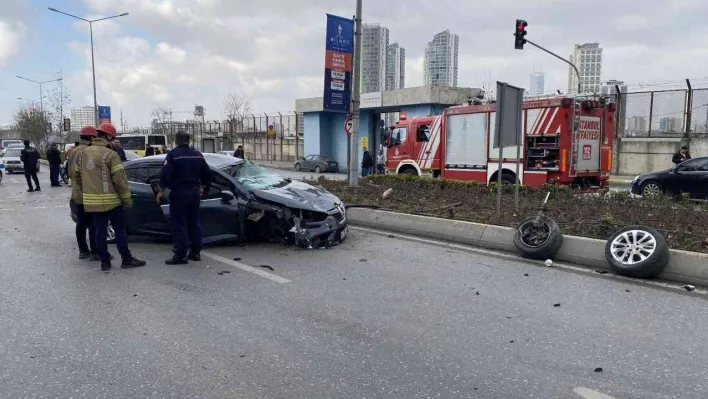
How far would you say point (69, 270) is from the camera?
270 inches

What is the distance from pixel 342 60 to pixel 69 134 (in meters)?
44.4

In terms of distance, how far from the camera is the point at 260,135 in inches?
1975

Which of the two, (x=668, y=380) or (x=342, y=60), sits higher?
(x=342, y=60)

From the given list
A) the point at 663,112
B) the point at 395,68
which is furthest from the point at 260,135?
the point at 663,112

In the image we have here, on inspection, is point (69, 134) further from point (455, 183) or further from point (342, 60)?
point (455, 183)

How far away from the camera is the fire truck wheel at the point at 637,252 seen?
6117 mm

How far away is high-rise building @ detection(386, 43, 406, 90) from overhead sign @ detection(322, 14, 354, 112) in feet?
96.5

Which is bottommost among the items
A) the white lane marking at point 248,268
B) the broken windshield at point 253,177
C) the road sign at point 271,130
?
the white lane marking at point 248,268

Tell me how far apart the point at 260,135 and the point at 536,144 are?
38244 mm

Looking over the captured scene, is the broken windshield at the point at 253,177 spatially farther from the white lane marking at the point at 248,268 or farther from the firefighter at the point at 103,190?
the firefighter at the point at 103,190

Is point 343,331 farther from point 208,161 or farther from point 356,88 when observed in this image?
point 356,88

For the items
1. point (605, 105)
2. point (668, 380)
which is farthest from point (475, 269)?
point (605, 105)

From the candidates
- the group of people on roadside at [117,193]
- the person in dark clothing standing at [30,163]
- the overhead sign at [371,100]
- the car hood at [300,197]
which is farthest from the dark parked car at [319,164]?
the group of people on roadside at [117,193]

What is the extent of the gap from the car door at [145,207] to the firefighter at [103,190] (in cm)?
134
